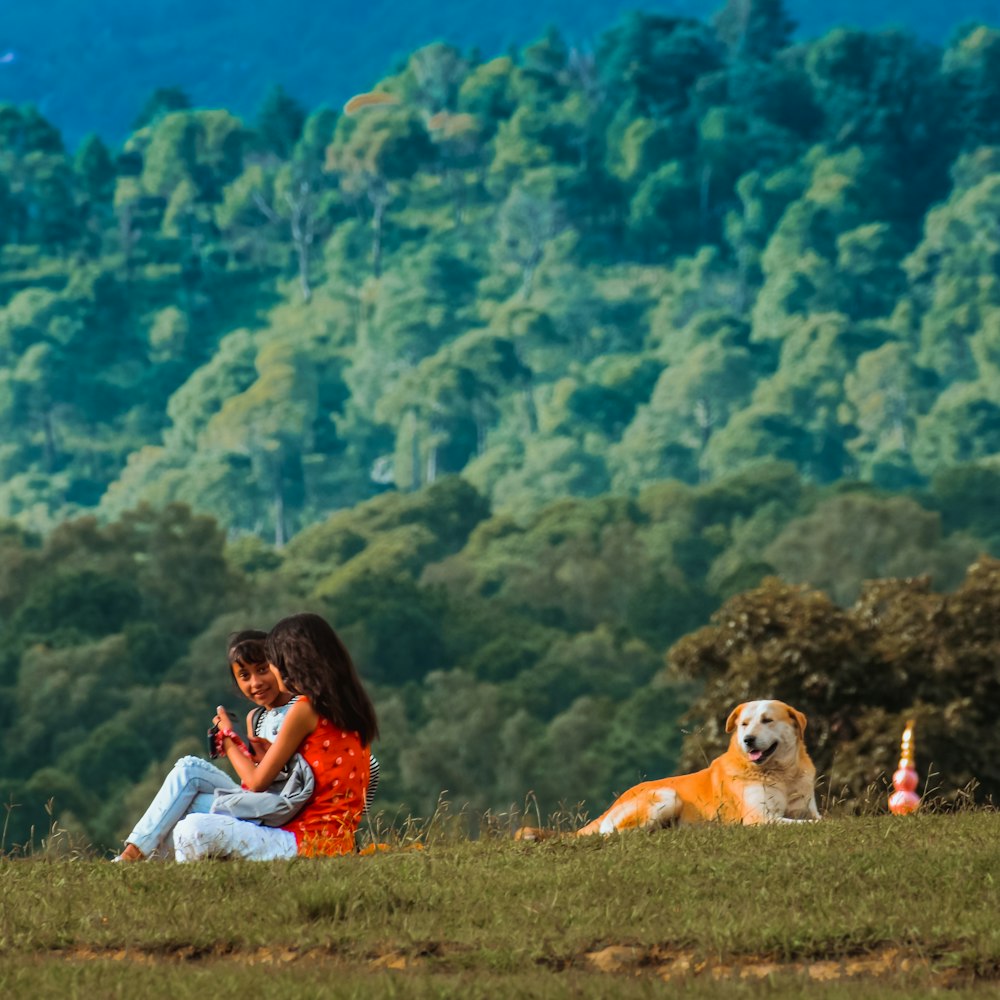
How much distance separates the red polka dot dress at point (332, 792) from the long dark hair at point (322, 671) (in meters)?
0.07

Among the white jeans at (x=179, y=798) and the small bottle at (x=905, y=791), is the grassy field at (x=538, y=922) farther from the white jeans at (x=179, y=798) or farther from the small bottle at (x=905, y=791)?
the small bottle at (x=905, y=791)

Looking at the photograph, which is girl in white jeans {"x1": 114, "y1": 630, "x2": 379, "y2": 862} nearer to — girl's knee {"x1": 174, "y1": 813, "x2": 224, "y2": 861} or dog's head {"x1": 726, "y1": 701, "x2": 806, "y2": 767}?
girl's knee {"x1": 174, "y1": 813, "x2": 224, "y2": 861}

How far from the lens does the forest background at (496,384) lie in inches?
3297

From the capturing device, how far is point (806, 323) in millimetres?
155375

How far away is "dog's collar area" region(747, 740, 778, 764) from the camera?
10062 mm

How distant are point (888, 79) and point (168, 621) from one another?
4442 inches

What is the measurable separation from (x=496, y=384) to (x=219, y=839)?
145 meters

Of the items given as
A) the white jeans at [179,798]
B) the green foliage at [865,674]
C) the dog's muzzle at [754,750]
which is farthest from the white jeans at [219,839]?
the green foliage at [865,674]

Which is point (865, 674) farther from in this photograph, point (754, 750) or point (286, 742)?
point (286, 742)

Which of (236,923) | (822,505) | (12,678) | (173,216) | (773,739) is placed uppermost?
(173,216)

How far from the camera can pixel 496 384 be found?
153m

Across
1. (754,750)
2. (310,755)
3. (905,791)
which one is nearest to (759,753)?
(754,750)

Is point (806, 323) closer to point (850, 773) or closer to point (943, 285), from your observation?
point (943, 285)

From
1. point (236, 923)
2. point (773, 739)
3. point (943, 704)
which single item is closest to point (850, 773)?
point (943, 704)
